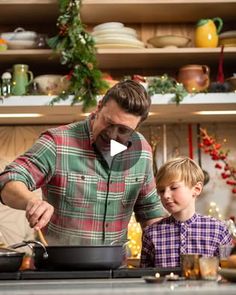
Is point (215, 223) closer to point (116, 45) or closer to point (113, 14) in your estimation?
point (116, 45)

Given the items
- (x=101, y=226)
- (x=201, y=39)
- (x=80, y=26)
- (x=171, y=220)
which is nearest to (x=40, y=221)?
(x=101, y=226)

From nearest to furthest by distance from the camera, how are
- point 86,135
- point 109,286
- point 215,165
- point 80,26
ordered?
point 109,286 → point 86,135 → point 80,26 → point 215,165

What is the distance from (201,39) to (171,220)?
1352mm

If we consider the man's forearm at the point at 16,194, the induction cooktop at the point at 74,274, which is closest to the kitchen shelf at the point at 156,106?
the man's forearm at the point at 16,194

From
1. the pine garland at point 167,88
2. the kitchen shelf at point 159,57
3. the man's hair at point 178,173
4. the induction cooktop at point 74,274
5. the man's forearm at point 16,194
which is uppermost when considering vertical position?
the kitchen shelf at point 159,57

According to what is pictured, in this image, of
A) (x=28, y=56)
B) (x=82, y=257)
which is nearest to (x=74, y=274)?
(x=82, y=257)

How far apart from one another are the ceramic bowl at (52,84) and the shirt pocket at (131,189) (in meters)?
1.04

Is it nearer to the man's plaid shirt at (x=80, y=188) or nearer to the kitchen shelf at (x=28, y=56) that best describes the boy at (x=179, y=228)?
the man's plaid shirt at (x=80, y=188)

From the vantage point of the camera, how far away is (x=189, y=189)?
2381 millimetres

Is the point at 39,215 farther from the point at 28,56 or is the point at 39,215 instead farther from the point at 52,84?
the point at 28,56

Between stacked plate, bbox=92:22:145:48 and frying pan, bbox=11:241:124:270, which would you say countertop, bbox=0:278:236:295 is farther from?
stacked plate, bbox=92:22:145:48

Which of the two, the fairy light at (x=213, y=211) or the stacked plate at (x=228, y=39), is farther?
the fairy light at (x=213, y=211)
